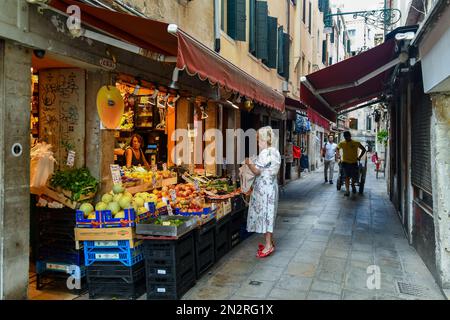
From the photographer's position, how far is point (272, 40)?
13562mm

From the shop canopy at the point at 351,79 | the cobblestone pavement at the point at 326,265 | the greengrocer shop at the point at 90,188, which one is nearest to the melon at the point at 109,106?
the greengrocer shop at the point at 90,188

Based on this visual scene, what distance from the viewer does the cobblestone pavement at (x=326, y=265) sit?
4.63 m

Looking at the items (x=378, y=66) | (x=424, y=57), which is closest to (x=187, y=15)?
(x=378, y=66)

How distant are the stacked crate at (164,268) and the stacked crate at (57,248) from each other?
908mm

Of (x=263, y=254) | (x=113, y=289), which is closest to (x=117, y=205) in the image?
(x=113, y=289)

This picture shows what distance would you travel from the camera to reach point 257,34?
12320 mm

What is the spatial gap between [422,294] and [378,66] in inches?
162

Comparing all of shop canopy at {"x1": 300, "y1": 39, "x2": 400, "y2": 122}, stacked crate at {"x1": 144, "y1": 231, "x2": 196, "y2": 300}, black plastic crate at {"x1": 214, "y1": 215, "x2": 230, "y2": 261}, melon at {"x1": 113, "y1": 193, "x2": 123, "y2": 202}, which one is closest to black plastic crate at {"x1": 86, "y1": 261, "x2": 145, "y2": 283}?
stacked crate at {"x1": 144, "y1": 231, "x2": 196, "y2": 300}

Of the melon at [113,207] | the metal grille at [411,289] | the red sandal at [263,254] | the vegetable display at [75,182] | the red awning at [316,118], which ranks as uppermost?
the red awning at [316,118]

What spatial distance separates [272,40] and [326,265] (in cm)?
976

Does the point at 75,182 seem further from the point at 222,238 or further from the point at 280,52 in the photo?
the point at 280,52

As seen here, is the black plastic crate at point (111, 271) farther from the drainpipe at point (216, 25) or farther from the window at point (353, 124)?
the window at point (353, 124)

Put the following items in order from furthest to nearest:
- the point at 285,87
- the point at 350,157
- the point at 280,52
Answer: the point at 285,87 < the point at 280,52 < the point at 350,157

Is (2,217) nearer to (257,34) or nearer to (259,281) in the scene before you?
(259,281)
